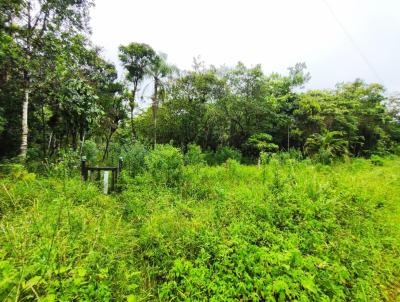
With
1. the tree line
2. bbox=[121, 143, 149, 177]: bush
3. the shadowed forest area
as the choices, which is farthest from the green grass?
the tree line

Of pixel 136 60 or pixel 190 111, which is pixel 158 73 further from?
pixel 190 111

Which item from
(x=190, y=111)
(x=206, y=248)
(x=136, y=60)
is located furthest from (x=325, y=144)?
(x=136, y=60)

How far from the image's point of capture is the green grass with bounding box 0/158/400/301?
5.88ft

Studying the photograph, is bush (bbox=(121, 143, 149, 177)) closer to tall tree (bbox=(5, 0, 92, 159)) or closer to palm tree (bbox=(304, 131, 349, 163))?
tall tree (bbox=(5, 0, 92, 159))

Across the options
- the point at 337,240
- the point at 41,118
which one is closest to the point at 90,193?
the point at 337,240

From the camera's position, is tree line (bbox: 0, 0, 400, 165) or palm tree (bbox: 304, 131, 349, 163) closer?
tree line (bbox: 0, 0, 400, 165)

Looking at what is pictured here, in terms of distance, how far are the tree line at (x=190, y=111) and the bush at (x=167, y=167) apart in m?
3.20

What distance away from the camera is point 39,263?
1646 millimetres

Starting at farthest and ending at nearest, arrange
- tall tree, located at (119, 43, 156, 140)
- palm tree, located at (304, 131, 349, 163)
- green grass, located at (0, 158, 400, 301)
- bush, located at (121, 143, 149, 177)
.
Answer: tall tree, located at (119, 43, 156, 140), palm tree, located at (304, 131, 349, 163), bush, located at (121, 143, 149, 177), green grass, located at (0, 158, 400, 301)

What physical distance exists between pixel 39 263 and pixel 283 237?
267 centimetres

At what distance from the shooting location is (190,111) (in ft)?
44.9

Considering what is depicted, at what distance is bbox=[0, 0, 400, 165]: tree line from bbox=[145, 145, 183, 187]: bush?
320 cm

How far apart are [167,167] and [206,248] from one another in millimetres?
3097

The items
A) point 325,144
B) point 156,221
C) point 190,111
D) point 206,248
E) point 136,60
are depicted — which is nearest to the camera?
point 206,248
